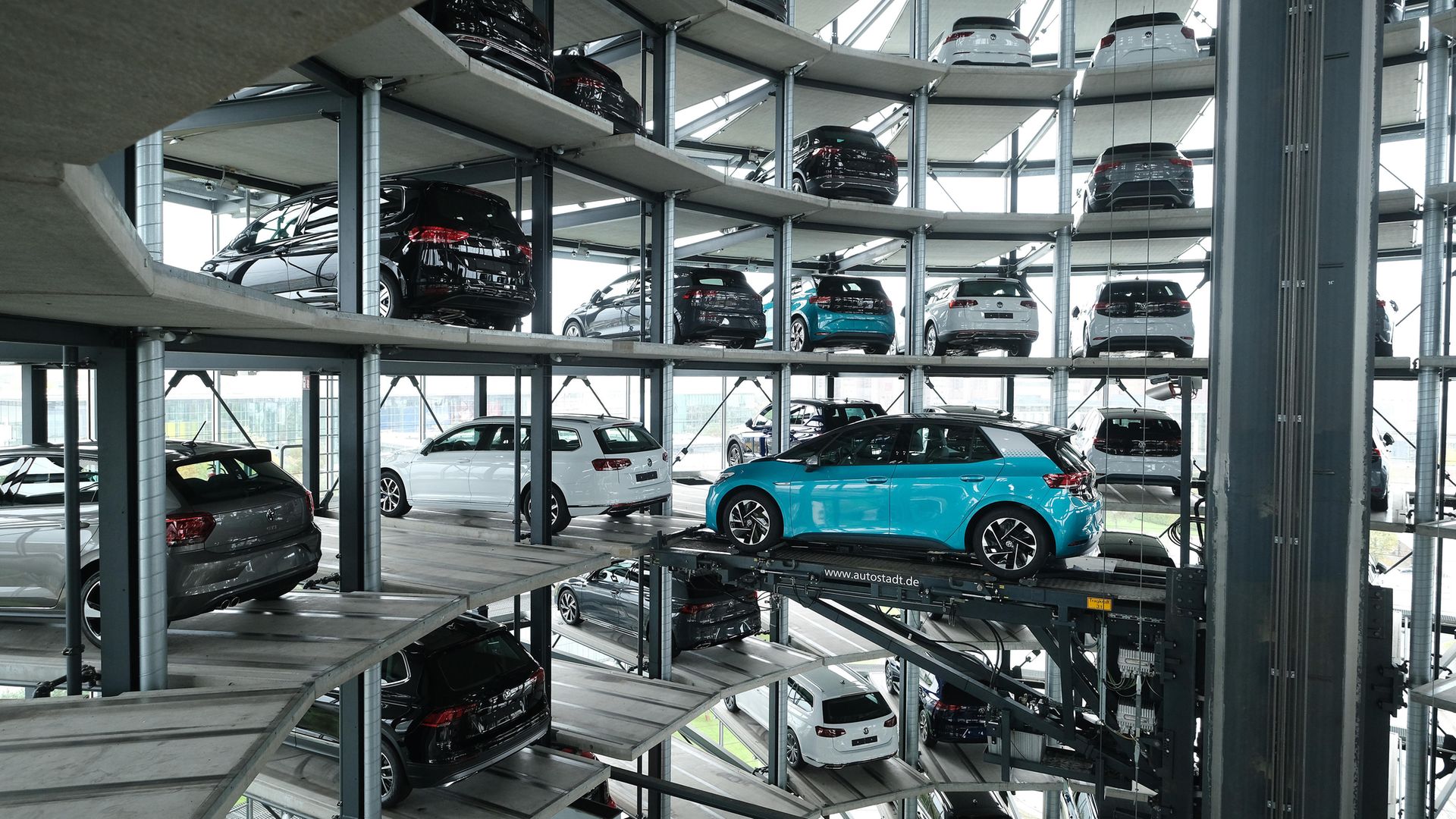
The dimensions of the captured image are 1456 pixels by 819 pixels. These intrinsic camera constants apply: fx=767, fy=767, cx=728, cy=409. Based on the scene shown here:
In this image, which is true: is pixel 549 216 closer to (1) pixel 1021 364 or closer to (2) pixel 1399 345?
(1) pixel 1021 364

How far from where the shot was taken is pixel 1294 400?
490 centimetres

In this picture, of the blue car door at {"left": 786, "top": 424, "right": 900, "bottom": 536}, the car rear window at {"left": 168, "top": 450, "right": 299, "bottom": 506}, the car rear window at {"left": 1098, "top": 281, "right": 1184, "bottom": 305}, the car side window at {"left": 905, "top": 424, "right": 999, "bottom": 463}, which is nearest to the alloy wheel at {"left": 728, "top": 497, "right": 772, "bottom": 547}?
the blue car door at {"left": 786, "top": 424, "right": 900, "bottom": 536}

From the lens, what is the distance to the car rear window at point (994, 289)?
10.2 meters

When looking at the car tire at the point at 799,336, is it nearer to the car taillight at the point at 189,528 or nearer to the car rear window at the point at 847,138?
the car rear window at the point at 847,138

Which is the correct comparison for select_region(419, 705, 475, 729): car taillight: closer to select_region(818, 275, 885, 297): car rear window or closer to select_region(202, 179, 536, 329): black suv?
select_region(202, 179, 536, 329): black suv

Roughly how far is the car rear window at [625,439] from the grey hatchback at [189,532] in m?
3.35

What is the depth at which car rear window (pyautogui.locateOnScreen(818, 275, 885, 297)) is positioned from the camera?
1039 cm

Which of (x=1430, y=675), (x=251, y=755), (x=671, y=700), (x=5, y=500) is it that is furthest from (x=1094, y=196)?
(x=5, y=500)

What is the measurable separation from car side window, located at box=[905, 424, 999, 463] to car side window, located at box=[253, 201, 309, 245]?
235 inches

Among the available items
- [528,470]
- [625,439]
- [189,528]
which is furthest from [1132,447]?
[189,528]

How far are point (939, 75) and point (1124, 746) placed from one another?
8.69 m

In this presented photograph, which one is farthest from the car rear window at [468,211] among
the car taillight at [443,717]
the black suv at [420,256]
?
the car taillight at [443,717]

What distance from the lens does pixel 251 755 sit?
3.11 m

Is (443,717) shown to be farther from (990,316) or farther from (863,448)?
(990,316)
